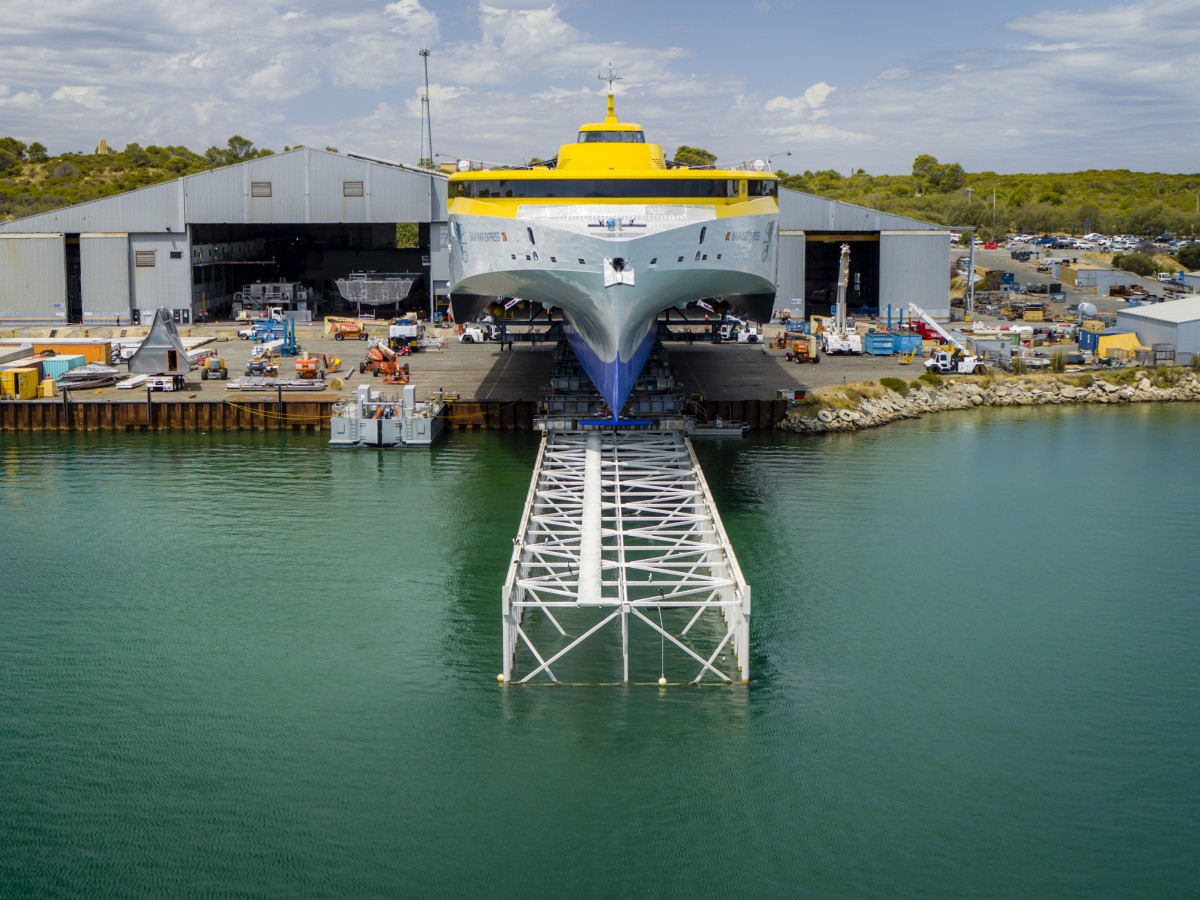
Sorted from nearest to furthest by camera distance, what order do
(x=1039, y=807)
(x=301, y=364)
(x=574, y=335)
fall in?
(x=1039, y=807) < (x=574, y=335) < (x=301, y=364)

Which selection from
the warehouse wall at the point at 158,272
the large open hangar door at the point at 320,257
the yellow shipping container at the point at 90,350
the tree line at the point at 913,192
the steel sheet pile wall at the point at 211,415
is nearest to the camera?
the steel sheet pile wall at the point at 211,415

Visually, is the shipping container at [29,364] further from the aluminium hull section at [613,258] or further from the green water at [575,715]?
the aluminium hull section at [613,258]

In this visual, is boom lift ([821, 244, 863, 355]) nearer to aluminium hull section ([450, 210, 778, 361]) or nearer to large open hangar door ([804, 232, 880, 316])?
large open hangar door ([804, 232, 880, 316])

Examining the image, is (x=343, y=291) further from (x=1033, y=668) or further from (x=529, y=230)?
(x=1033, y=668)

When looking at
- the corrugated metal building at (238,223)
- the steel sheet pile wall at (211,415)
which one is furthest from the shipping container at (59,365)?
the corrugated metal building at (238,223)

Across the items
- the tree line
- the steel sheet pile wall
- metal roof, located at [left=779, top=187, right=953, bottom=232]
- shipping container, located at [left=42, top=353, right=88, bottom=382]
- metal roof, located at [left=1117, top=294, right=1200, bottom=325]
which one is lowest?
the steel sheet pile wall

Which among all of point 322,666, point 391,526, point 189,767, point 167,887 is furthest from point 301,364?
point 167,887

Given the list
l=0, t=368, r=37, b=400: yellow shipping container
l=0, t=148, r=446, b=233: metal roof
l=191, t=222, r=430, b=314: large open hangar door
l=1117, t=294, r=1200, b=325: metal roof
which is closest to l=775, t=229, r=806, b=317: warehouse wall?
l=1117, t=294, r=1200, b=325: metal roof
